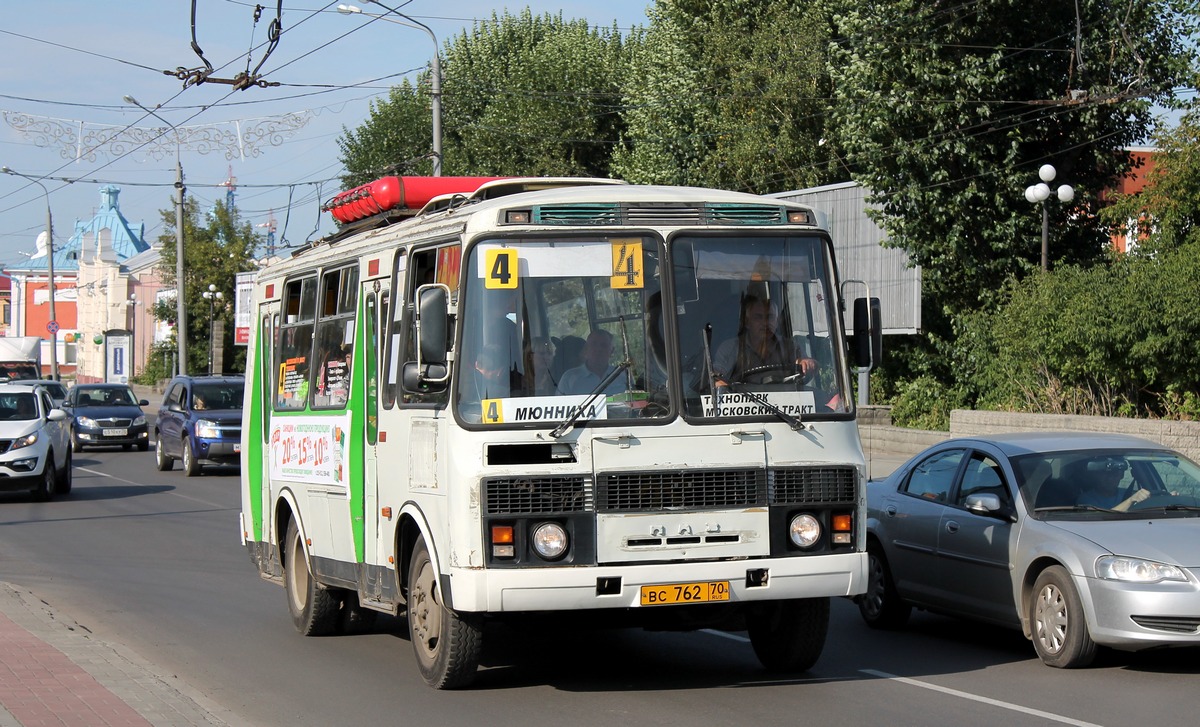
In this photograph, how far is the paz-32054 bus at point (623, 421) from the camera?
25.6ft

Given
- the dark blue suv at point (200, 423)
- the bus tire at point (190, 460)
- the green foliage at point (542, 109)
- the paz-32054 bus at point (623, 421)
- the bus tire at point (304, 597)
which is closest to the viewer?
the paz-32054 bus at point (623, 421)

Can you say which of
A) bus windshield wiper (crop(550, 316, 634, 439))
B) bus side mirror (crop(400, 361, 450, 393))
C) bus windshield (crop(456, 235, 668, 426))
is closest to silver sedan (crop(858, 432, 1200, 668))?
bus windshield (crop(456, 235, 668, 426))

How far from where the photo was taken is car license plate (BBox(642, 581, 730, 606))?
7.86 m

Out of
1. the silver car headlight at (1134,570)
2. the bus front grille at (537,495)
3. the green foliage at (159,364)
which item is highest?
the green foliage at (159,364)

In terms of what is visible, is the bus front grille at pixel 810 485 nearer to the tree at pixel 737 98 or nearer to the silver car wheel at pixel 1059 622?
the silver car wheel at pixel 1059 622

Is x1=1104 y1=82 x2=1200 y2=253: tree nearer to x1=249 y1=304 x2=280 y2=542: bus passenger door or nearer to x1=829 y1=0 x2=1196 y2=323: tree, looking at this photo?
x1=829 y1=0 x2=1196 y2=323: tree

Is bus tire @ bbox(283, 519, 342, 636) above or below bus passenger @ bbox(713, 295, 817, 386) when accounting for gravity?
below

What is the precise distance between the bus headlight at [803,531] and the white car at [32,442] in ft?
57.7

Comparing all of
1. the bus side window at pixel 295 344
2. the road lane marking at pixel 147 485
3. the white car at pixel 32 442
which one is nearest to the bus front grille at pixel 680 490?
the bus side window at pixel 295 344

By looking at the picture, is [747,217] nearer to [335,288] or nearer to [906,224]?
[335,288]

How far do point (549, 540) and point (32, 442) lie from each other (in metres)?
17.3

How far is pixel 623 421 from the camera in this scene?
794 cm

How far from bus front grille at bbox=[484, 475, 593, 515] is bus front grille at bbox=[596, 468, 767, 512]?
95 mm

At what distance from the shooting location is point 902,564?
10930mm
